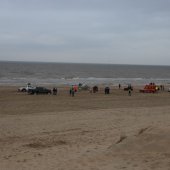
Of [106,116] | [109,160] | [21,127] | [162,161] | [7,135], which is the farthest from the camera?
[106,116]

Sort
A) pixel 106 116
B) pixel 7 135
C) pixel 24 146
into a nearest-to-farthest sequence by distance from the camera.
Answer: pixel 24 146, pixel 7 135, pixel 106 116

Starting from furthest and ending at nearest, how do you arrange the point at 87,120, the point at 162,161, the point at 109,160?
1. the point at 87,120
2. the point at 109,160
3. the point at 162,161

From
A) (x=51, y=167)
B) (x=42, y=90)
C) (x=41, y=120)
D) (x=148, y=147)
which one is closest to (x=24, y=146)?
(x=51, y=167)

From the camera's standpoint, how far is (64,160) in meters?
10.1

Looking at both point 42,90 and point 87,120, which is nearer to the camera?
point 87,120

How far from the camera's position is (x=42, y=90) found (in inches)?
1815

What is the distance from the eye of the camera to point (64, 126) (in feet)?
58.8

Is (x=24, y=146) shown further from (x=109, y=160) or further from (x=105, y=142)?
(x=109, y=160)

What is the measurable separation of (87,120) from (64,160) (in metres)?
9.99

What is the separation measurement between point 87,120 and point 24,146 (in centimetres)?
774

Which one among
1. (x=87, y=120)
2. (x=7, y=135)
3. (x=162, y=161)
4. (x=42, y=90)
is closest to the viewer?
(x=162, y=161)

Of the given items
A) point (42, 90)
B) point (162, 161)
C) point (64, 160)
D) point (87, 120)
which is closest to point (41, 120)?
point (87, 120)

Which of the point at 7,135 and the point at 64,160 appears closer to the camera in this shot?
the point at 64,160

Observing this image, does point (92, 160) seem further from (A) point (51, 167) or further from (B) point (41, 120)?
(B) point (41, 120)
